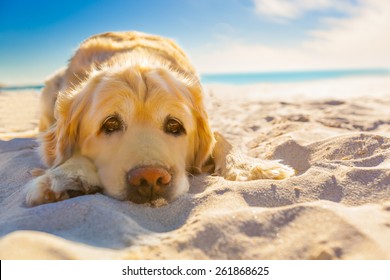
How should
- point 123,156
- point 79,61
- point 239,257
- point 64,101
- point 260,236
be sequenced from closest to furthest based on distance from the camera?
1. point 239,257
2. point 260,236
3. point 123,156
4. point 64,101
5. point 79,61

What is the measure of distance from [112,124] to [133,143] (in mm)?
313

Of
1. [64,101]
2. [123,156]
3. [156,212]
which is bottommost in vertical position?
[156,212]

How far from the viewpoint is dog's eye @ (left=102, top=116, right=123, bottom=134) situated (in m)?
3.18

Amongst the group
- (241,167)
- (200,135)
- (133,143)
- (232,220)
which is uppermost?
(133,143)

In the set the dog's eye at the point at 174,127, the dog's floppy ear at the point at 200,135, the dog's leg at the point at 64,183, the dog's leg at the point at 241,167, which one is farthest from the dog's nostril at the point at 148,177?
the dog's floppy ear at the point at 200,135

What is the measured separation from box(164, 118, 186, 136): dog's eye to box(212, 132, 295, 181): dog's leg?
0.59 m

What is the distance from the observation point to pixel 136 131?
311cm

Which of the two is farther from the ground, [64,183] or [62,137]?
A: [62,137]

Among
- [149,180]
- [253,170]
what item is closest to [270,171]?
[253,170]

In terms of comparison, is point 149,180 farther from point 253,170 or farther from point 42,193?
point 253,170
